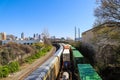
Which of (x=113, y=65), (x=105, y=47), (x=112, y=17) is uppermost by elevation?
(x=112, y=17)

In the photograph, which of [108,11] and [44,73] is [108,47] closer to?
[108,11]

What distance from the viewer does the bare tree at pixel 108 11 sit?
1755 cm

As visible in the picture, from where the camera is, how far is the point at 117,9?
1750 cm

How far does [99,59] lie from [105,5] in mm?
6714

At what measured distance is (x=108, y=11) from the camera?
1806cm

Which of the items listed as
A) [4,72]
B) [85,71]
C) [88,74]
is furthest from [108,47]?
[4,72]

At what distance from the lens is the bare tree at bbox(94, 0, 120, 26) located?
17.5 meters

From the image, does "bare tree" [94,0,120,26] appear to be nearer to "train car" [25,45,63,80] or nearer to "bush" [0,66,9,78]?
"train car" [25,45,63,80]

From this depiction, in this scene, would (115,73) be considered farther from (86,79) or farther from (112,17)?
(86,79)

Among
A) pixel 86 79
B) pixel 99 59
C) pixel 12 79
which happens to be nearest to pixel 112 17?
pixel 99 59

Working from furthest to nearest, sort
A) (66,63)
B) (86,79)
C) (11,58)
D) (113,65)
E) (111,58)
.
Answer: (11,58) < (66,63) < (111,58) < (113,65) < (86,79)

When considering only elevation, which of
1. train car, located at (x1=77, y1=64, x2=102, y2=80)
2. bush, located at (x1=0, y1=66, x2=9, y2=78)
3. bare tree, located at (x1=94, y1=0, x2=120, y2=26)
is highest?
bare tree, located at (x1=94, y1=0, x2=120, y2=26)

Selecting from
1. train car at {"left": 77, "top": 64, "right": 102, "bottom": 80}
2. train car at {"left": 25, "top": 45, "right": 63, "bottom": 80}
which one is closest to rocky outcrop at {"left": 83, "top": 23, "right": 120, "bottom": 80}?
train car at {"left": 77, "top": 64, "right": 102, "bottom": 80}

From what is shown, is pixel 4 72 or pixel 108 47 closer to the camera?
pixel 108 47
